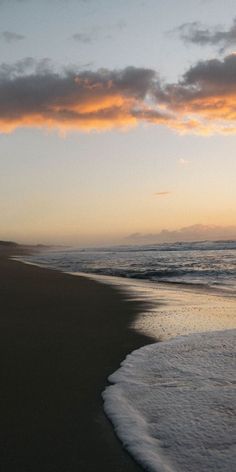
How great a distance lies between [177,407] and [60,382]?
1.33 meters

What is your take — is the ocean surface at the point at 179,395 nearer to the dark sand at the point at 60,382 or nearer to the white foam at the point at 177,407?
the white foam at the point at 177,407

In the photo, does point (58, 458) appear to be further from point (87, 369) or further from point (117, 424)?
point (87, 369)

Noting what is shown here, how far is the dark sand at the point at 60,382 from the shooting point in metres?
3.26

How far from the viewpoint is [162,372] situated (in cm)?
528


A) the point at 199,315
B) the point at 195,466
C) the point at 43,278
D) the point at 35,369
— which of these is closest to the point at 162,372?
the point at 35,369

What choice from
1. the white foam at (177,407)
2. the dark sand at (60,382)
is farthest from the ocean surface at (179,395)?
the dark sand at (60,382)

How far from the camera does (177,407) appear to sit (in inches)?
165

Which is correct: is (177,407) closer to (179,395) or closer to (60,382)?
(179,395)

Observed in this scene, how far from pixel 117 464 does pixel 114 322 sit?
515cm

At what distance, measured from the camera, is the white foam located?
3.31m

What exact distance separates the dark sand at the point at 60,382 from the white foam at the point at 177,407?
6.8 inches

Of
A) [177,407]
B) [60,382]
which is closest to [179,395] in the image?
[177,407]

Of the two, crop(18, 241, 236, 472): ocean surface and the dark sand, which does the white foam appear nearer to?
crop(18, 241, 236, 472): ocean surface

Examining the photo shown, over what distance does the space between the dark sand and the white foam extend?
17 cm
